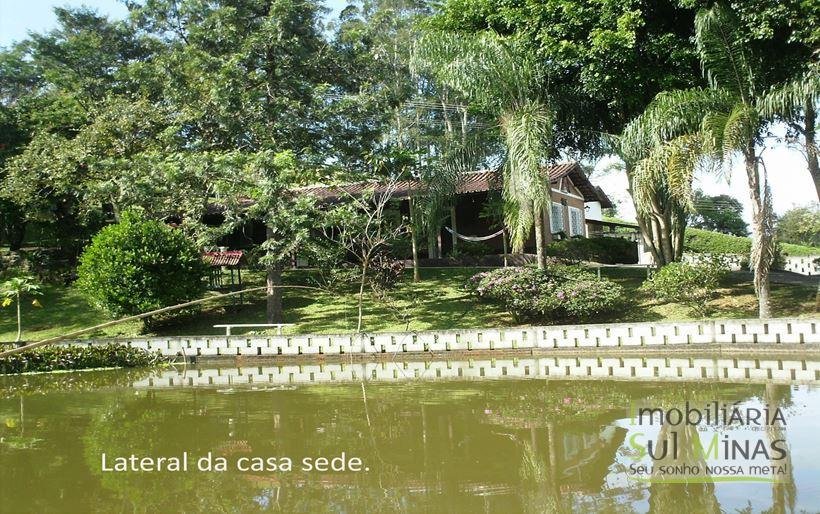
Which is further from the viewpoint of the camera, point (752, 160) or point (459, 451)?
point (752, 160)

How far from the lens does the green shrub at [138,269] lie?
18.4 m

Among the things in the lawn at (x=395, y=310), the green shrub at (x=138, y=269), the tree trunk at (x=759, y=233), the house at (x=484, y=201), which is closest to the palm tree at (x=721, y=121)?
the tree trunk at (x=759, y=233)

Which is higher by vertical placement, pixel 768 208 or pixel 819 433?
pixel 768 208

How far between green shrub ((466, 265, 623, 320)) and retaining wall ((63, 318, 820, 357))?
4.81ft

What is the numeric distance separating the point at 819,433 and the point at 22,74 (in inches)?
1476

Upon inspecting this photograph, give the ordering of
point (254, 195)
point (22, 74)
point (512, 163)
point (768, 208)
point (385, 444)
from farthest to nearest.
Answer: point (22, 74) → point (254, 195) → point (512, 163) → point (768, 208) → point (385, 444)

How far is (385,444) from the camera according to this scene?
8172 millimetres

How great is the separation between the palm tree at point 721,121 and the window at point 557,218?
10.8m

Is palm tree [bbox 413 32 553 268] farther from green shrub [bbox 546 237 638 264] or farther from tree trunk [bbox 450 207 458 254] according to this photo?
tree trunk [bbox 450 207 458 254]

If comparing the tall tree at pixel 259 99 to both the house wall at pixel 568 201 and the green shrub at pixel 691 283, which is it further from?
the house wall at pixel 568 201

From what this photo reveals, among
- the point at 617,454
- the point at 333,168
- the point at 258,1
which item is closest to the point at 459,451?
the point at 617,454

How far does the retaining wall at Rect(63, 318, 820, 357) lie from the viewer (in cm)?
1373

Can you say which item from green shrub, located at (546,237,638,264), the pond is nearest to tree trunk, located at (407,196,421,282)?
green shrub, located at (546,237,638,264)

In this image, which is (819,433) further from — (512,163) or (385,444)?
(512,163)
